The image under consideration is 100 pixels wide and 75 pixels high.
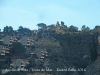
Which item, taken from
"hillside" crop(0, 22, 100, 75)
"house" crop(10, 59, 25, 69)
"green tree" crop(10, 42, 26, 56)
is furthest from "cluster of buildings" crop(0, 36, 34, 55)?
"house" crop(10, 59, 25, 69)

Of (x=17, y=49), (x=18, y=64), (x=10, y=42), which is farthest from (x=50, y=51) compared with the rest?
(x=10, y=42)

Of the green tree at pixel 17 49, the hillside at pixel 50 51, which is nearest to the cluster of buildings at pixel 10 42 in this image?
the hillside at pixel 50 51

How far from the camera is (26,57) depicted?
40031mm

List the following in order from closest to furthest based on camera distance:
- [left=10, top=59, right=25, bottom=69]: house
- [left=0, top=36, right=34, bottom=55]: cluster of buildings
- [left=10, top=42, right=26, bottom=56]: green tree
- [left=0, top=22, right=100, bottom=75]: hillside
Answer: [left=0, top=22, right=100, bottom=75]: hillside < [left=10, top=59, right=25, bottom=69]: house < [left=10, top=42, right=26, bottom=56]: green tree < [left=0, top=36, right=34, bottom=55]: cluster of buildings

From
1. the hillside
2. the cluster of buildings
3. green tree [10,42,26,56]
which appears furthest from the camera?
the cluster of buildings

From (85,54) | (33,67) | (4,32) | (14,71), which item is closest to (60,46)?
(85,54)

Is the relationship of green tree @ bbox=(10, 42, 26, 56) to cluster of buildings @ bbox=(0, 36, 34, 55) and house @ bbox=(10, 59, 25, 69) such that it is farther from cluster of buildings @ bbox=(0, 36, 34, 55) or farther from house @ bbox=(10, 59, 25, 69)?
house @ bbox=(10, 59, 25, 69)

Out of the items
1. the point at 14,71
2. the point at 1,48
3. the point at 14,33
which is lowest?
the point at 14,71

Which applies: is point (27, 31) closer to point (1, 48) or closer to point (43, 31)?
point (43, 31)

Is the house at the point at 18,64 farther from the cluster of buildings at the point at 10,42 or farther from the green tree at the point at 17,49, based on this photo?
the cluster of buildings at the point at 10,42

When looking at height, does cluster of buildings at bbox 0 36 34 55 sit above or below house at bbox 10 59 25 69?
above

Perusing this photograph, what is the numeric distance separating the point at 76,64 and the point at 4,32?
25.4 m

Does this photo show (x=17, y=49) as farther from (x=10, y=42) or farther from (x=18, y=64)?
(x=10, y=42)

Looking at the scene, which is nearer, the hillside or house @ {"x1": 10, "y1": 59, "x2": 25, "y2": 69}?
the hillside
